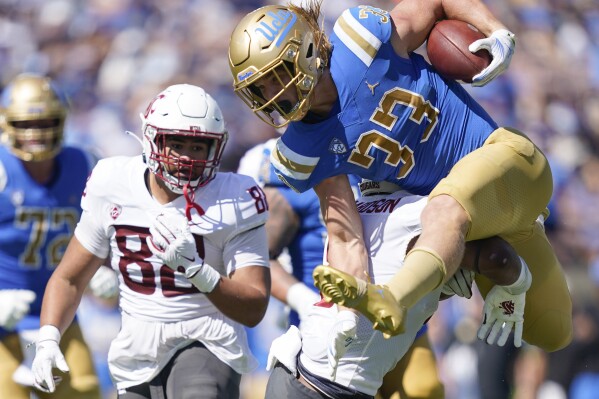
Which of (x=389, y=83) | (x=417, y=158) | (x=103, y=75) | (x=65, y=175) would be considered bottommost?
(x=103, y=75)

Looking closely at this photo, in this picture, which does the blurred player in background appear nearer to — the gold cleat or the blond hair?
the blond hair

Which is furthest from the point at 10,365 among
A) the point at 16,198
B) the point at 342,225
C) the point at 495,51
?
the point at 495,51

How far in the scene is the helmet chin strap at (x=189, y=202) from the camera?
3.79 m

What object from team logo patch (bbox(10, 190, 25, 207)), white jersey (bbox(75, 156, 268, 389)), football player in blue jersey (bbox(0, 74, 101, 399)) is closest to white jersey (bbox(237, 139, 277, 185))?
football player in blue jersey (bbox(0, 74, 101, 399))

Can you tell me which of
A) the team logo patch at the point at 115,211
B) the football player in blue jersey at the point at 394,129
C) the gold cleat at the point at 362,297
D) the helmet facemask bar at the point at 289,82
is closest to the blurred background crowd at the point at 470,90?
the team logo patch at the point at 115,211

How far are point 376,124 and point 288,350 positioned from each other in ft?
2.55

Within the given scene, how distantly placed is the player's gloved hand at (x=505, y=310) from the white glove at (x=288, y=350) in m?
0.58

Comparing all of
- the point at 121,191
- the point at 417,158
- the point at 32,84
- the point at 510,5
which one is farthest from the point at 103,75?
the point at 417,158

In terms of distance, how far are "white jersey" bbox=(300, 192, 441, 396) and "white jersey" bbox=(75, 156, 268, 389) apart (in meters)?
0.39

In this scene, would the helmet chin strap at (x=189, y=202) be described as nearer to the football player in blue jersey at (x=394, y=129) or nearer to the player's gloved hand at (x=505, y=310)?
the football player in blue jersey at (x=394, y=129)

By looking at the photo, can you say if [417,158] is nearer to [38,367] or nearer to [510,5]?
[38,367]

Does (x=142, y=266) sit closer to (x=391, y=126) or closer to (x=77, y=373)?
(x=391, y=126)

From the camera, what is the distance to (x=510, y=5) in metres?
7.83

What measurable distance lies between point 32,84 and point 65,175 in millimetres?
497
